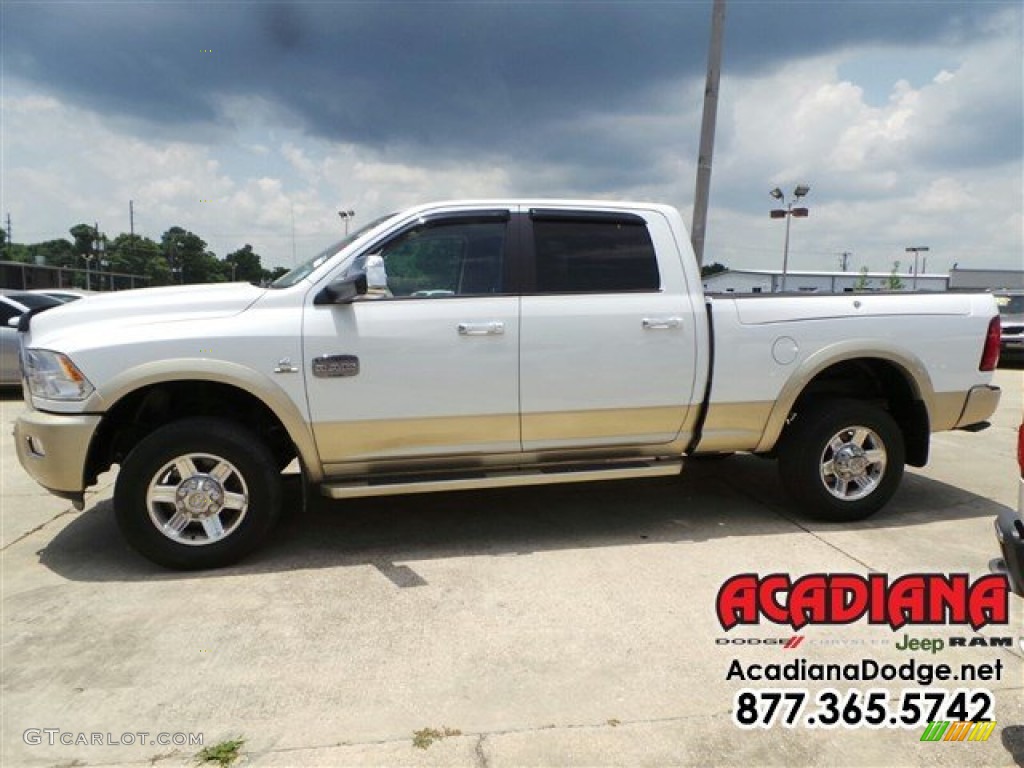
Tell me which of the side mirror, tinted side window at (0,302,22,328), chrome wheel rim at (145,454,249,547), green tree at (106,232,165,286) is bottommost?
chrome wheel rim at (145,454,249,547)

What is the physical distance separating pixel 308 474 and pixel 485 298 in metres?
1.44

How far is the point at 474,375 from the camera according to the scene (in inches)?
156

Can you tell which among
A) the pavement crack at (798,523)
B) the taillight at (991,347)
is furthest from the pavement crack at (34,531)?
the taillight at (991,347)

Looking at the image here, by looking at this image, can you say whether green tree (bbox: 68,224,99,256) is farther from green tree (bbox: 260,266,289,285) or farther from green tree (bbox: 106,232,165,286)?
green tree (bbox: 260,266,289,285)

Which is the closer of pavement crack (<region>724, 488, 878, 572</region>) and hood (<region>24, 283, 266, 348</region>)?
hood (<region>24, 283, 266, 348</region>)

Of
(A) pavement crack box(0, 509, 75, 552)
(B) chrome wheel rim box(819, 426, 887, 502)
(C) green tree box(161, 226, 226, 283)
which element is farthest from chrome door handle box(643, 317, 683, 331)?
(C) green tree box(161, 226, 226, 283)

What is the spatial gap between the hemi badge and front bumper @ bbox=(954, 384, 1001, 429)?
13.0ft

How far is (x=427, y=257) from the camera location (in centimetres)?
413

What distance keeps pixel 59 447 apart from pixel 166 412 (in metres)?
0.55

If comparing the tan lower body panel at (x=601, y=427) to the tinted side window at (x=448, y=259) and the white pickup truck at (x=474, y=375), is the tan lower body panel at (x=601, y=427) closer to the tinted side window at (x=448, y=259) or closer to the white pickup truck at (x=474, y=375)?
the white pickup truck at (x=474, y=375)

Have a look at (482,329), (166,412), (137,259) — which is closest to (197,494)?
(166,412)

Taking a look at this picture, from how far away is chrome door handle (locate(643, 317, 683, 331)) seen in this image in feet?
13.6

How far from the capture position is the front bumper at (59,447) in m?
3.67

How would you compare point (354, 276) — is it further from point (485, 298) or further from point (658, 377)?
point (658, 377)
